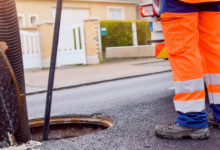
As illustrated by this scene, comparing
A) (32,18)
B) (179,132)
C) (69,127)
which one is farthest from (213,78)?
(32,18)

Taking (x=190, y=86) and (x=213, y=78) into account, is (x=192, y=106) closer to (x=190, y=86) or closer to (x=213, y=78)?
(x=190, y=86)

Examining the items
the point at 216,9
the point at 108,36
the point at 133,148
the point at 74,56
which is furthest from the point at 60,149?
the point at 108,36

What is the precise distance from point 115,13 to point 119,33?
720 centimetres

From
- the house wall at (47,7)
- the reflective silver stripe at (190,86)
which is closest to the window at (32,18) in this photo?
the house wall at (47,7)

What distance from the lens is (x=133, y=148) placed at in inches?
86.7

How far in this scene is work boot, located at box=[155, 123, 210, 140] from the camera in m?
2.28

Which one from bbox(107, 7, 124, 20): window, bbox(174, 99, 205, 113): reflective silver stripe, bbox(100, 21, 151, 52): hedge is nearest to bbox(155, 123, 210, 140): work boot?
bbox(174, 99, 205, 113): reflective silver stripe

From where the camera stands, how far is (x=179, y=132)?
233cm

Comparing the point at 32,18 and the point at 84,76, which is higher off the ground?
the point at 32,18

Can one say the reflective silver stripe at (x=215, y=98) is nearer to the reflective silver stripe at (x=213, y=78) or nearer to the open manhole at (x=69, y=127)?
Result: the reflective silver stripe at (x=213, y=78)

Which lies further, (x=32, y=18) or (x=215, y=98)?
(x=32, y=18)

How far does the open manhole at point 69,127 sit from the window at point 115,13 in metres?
18.4

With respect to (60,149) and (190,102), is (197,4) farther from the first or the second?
(60,149)

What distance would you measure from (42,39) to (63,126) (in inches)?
388
